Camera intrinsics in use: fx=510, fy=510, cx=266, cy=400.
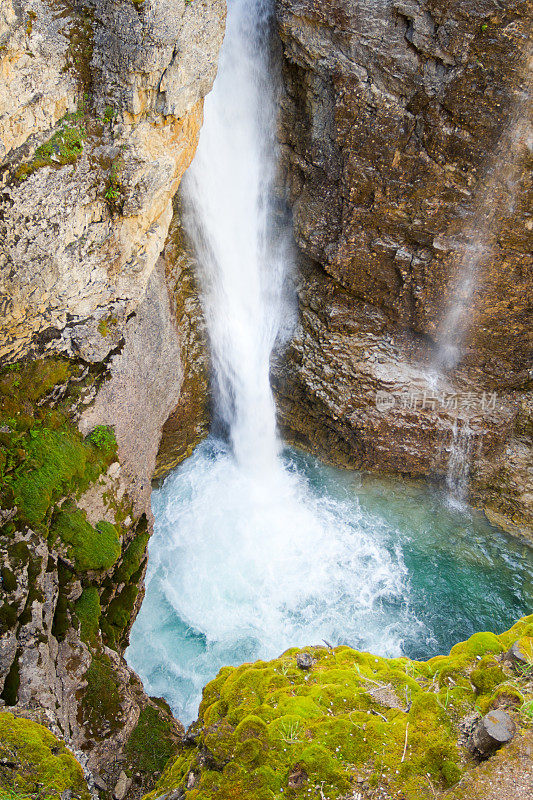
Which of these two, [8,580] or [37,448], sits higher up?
[37,448]

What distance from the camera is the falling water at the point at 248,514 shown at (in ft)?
33.4

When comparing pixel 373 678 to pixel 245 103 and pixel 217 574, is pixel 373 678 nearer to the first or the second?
pixel 217 574

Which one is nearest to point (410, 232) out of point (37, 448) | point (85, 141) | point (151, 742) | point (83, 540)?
point (85, 141)

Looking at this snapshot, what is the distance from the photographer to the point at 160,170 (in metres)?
8.23

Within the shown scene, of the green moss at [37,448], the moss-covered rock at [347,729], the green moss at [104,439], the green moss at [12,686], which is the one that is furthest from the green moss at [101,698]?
the green moss at [104,439]

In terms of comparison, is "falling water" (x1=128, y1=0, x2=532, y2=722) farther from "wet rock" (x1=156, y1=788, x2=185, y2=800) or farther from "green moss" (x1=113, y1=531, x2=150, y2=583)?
"wet rock" (x1=156, y1=788, x2=185, y2=800)

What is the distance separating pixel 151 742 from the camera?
6809 mm

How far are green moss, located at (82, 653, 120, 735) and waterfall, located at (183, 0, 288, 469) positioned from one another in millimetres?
6913

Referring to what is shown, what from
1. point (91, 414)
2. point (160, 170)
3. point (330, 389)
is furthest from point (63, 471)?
point (330, 389)

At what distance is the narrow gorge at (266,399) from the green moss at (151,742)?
0.20 ft

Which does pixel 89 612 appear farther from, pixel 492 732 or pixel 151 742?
pixel 492 732

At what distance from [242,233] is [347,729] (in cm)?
1090

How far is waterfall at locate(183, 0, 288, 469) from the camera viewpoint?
11.0m

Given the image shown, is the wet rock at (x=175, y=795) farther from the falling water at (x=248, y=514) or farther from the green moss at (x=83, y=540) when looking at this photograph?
the falling water at (x=248, y=514)
